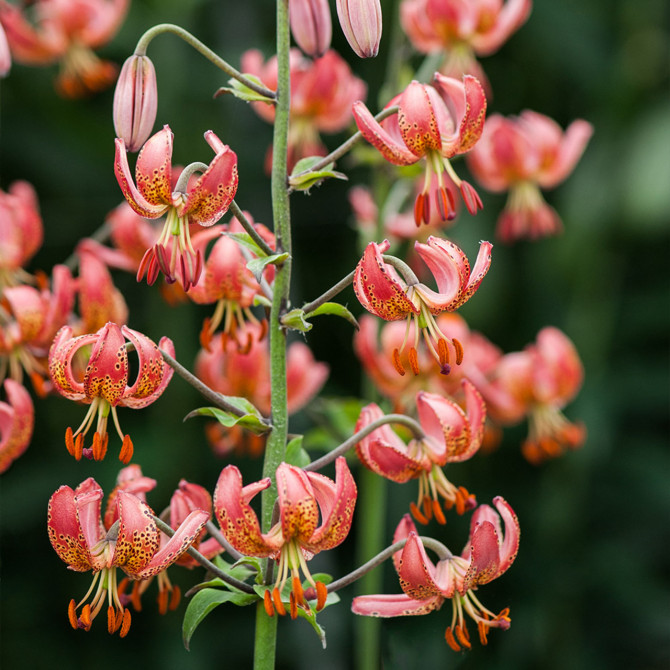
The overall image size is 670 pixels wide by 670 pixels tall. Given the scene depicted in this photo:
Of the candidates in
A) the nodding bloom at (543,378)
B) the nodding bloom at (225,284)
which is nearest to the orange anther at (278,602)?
the nodding bloom at (225,284)

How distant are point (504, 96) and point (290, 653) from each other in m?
1.30

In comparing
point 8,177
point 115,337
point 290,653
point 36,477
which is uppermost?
point 115,337

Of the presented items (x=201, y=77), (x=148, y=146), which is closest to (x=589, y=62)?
(x=201, y=77)

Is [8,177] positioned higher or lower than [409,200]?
lower

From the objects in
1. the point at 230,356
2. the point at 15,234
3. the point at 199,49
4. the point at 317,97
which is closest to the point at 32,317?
the point at 15,234

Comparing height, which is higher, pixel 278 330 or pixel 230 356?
pixel 278 330

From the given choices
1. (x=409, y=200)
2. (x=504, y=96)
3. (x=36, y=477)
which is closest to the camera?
(x=409, y=200)

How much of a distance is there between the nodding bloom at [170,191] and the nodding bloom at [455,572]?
230 mm

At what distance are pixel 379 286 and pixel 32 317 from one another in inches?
16.1

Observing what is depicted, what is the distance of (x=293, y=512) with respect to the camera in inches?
24.1

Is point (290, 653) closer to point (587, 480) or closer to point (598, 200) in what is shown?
point (587, 480)

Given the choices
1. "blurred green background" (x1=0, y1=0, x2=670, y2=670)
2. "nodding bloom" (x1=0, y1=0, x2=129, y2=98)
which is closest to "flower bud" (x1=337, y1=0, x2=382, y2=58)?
"nodding bloom" (x1=0, y1=0, x2=129, y2=98)

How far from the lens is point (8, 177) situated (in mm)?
2176

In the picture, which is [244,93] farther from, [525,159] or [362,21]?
[525,159]
